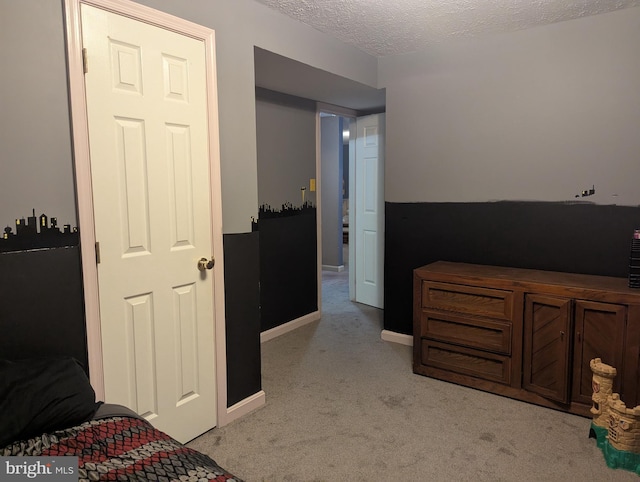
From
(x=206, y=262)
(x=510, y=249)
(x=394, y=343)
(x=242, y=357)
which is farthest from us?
(x=394, y=343)

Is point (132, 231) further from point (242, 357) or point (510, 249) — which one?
point (510, 249)

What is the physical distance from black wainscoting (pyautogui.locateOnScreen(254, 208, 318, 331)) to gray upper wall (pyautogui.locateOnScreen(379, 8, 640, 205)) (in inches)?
39.4

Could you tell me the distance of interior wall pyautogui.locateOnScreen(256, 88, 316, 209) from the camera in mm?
3844

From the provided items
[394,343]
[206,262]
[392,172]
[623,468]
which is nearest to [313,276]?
[394,343]

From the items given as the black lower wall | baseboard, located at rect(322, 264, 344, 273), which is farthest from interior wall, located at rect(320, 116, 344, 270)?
the black lower wall

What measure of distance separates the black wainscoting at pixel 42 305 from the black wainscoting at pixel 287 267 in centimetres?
210

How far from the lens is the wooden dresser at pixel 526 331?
8.02 feet

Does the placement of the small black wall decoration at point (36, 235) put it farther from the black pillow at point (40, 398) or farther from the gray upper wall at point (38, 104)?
the black pillow at point (40, 398)

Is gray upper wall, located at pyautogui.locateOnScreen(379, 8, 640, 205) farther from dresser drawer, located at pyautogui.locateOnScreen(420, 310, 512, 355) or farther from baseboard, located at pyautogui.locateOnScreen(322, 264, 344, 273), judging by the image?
baseboard, located at pyautogui.locateOnScreen(322, 264, 344, 273)

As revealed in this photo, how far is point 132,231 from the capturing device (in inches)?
80.6

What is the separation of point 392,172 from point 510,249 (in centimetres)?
Answer: 111

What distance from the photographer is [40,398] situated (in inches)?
58.7

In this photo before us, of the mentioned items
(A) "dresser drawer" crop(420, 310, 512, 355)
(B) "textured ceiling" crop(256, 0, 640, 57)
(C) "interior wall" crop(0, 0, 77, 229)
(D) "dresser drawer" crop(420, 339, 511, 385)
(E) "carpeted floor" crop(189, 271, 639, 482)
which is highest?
(B) "textured ceiling" crop(256, 0, 640, 57)

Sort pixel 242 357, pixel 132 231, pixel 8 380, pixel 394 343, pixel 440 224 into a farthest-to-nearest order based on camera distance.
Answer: pixel 394 343 → pixel 440 224 → pixel 242 357 → pixel 132 231 → pixel 8 380
